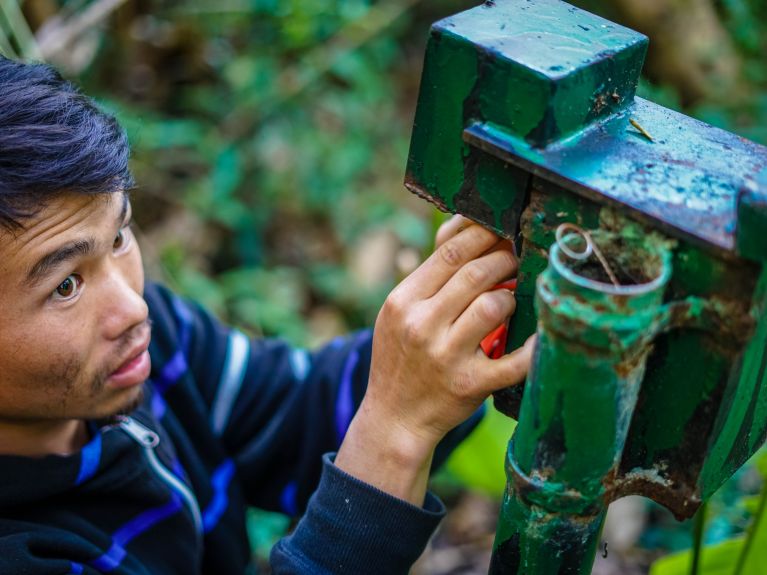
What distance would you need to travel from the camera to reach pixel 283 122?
3.04 meters

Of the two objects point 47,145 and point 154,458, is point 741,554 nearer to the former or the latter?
point 154,458

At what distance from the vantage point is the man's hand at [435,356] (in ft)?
3.15

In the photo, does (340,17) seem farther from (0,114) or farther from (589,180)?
(589,180)

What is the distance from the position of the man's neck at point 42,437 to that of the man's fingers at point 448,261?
0.69 m

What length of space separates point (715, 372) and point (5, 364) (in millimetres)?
918

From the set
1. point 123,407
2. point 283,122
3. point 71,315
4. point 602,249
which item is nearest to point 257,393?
point 123,407

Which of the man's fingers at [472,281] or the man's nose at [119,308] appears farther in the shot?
the man's nose at [119,308]

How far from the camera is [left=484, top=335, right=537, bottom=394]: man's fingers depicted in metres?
0.93

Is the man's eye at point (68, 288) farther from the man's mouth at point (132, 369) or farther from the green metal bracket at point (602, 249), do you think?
the green metal bracket at point (602, 249)

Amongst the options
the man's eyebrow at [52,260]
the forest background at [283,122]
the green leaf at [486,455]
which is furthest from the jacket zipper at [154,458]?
the forest background at [283,122]

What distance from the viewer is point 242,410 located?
1.69m

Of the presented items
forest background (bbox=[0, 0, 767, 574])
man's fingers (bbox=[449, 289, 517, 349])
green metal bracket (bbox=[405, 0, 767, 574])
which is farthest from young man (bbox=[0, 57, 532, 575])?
forest background (bbox=[0, 0, 767, 574])

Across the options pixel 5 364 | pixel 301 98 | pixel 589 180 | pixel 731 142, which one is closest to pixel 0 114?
pixel 5 364

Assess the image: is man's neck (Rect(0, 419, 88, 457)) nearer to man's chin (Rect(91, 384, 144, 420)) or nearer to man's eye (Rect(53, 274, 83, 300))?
man's chin (Rect(91, 384, 144, 420))
